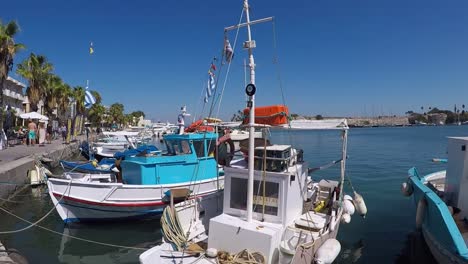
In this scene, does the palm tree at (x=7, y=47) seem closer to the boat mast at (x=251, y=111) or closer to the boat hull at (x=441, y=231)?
the boat mast at (x=251, y=111)

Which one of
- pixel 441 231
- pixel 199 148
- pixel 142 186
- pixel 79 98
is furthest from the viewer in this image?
pixel 79 98

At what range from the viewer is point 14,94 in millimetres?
57000

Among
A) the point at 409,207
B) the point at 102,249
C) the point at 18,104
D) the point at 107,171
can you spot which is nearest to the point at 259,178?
the point at 102,249

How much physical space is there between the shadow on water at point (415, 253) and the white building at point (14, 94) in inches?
2318

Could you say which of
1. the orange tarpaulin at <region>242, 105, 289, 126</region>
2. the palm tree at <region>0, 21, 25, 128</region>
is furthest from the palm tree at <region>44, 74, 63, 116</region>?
the orange tarpaulin at <region>242, 105, 289, 126</region>

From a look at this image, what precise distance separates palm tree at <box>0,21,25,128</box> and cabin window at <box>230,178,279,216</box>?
20.8 metres

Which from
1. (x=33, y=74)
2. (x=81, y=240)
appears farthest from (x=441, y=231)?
(x=33, y=74)

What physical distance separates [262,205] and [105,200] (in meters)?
7.11

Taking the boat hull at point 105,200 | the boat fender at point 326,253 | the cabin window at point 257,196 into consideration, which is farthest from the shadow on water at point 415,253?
the boat hull at point 105,200

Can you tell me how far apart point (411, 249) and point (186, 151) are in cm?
874

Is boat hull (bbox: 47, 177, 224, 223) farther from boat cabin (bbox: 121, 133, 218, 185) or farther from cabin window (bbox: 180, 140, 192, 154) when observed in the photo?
cabin window (bbox: 180, 140, 192, 154)

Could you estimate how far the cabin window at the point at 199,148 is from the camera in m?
13.3

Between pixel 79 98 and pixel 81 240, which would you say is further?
pixel 79 98

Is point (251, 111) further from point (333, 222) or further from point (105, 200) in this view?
point (105, 200)
